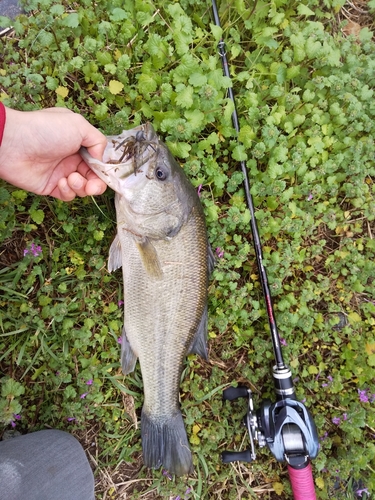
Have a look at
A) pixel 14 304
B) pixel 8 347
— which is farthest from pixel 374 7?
pixel 8 347

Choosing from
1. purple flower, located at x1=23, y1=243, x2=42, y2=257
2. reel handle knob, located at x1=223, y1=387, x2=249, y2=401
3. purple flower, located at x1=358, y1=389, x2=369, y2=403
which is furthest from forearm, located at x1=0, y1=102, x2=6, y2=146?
purple flower, located at x1=358, y1=389, x2=369, y2=403

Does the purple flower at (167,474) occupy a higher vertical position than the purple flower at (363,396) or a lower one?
lower

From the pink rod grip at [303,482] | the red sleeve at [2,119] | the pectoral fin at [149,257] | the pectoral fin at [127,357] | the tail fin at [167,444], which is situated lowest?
the tail fin at [167,444]

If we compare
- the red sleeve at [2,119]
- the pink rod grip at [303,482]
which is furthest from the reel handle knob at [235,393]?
the red sleeve at [2,119]

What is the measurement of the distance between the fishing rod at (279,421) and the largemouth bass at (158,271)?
0.46 m

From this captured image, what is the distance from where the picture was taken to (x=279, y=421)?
2824 millimetres

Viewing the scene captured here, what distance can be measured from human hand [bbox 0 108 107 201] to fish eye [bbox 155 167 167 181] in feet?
1.23

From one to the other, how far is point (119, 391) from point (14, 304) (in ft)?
3.48

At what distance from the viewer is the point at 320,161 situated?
331cm

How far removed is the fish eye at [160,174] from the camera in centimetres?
255

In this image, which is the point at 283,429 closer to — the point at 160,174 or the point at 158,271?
the point at 158,271

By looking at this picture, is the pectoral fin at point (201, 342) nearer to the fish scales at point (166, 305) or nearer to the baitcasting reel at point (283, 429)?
the fish scales at point (166, 305)

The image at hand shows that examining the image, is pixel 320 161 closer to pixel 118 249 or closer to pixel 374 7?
pixel 374 7

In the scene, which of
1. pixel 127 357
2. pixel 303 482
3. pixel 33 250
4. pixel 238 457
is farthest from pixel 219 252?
pixel 303 482
